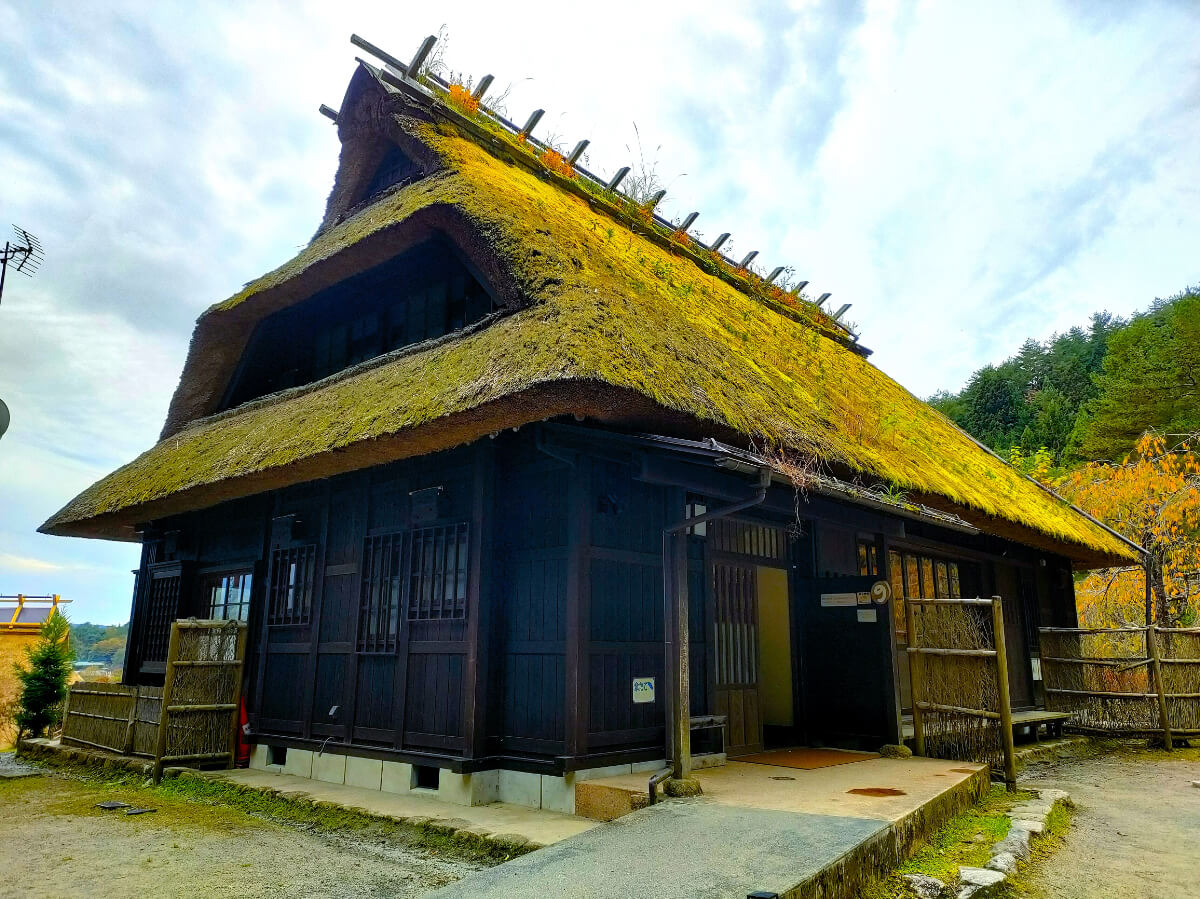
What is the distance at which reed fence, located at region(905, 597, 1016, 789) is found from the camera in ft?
20.6

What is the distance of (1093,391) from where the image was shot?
3288 centimetres

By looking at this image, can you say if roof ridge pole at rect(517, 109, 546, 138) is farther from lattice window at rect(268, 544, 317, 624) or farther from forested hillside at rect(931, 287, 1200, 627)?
forested hillside at rect(931, 287, 1200, 627)

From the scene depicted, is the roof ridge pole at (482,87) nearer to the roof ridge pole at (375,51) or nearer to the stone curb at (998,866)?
the roof ridge pole at (375,51)

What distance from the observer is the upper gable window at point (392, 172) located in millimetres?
8062

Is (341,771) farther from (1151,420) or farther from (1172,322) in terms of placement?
(1172,322)

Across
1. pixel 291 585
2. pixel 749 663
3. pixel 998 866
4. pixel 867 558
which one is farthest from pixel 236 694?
pixel 998 866

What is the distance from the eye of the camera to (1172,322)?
27.8m

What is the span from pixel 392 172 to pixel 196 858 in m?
6.64

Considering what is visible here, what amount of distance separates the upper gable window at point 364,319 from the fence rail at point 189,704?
3.03 metres

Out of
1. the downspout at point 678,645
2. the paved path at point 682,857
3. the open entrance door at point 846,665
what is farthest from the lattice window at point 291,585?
the open entrance door at point 846,665

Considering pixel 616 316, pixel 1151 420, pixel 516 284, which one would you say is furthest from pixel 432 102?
pixel 1151 420

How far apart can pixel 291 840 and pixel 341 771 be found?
1.37m

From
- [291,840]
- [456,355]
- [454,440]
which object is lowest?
[291,840]

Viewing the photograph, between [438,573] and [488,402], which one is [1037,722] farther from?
[488,402]
